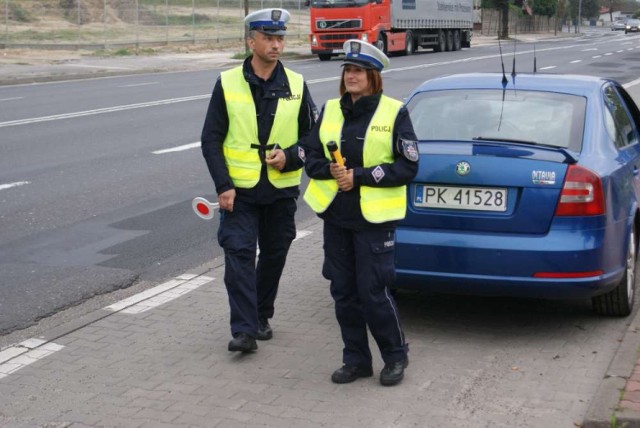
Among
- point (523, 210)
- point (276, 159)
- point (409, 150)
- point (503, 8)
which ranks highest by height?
point (503, 8)

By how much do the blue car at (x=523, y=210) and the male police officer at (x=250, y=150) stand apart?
0.82 meters

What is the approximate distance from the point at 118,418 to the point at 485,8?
9517 cm

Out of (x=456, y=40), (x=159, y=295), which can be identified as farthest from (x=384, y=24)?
(x=159, y=295)

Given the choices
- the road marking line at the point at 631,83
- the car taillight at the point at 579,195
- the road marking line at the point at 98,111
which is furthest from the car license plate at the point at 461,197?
the road marking line at the point at 631,83

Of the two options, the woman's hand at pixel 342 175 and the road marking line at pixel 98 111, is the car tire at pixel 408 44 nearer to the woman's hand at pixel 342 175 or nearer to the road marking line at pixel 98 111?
the road marking line at pixel 98 111

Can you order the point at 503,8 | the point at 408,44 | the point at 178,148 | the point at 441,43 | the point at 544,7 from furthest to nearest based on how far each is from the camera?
the point at 544,7 < the point at 503,8 < the point at 441,43 < the point at 408,44 < the point at 178,148

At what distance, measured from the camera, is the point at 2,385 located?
552cm

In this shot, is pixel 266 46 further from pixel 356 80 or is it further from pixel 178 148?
pixel 178 148

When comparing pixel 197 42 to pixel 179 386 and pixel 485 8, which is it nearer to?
pixel 179 386

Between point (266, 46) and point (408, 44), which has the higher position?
point (266, 46)

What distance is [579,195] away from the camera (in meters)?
5.90

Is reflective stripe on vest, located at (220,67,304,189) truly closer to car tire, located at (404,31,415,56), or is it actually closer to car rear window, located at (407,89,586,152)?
car rear window, located at (407,89,586,152)

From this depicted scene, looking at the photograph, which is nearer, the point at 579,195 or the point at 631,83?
the point at 579,195

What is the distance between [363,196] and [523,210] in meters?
1.13
